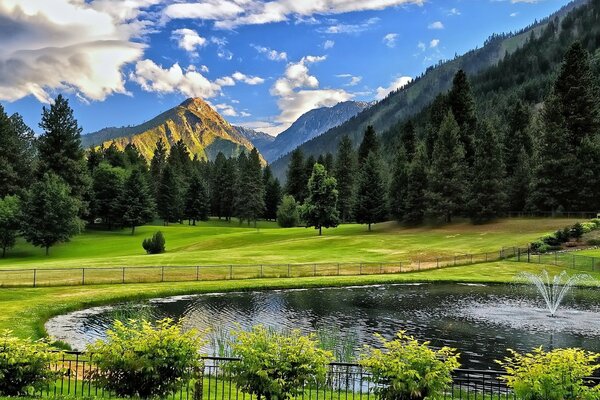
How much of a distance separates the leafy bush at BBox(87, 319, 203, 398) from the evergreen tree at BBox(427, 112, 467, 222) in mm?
77039

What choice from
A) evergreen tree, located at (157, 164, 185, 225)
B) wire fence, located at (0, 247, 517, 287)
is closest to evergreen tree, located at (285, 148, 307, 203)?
evergreen tree, located at (157, 164, 185, 225)

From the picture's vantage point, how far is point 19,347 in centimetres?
1248

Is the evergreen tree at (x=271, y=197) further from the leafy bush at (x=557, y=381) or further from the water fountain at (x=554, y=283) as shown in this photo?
the leafy bush at (x=557, y=381)

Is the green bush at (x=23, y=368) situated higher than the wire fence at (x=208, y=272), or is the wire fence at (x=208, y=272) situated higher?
the green bush at (x=23, y=368)

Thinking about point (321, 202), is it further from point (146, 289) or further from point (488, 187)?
point (146, 289)

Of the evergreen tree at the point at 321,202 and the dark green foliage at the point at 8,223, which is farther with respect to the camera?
the evergreen tree at the point at 321,202

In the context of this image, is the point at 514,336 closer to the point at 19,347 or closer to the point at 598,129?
the point at 19,347

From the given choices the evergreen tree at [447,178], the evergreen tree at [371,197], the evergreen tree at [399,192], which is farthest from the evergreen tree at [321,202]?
the evergreen tree at [447,178]

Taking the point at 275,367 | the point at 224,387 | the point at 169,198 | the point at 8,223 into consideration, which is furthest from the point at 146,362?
the point at 169,198

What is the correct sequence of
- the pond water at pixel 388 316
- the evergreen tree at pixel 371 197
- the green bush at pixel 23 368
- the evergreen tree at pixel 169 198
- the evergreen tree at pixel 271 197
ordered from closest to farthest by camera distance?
the green bush at pixel 23 368 < the pond water at pixel 388 316 < the evergreen tree at pixel 371 197 < the evergreen tree at pixel 169 198 < the evergreen tree at pixel 271 197

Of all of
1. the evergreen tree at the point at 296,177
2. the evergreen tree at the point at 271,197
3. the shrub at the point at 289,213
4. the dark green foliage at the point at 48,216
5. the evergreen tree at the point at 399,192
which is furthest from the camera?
the evergreen tree at the point at 271,197

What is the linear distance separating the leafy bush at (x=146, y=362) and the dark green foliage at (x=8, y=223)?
68.5 meters

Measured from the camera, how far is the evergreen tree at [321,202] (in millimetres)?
90162

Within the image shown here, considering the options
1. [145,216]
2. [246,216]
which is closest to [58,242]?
[145,216]
